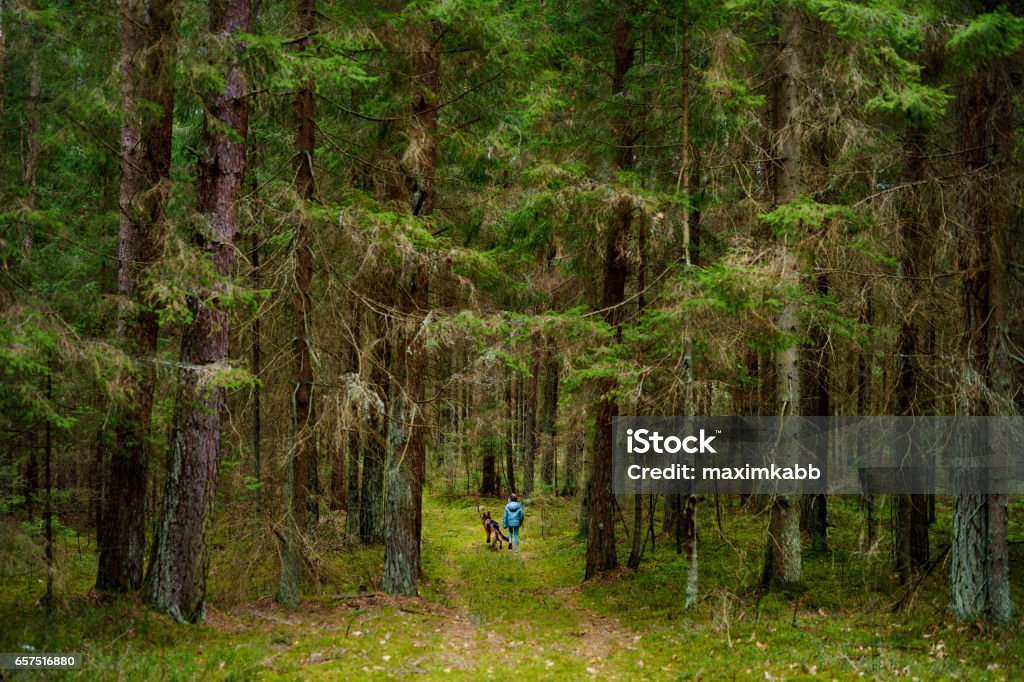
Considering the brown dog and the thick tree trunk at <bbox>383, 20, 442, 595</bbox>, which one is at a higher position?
the thick tree trunk at <bbox>383, 20, 442, 595</bbox>

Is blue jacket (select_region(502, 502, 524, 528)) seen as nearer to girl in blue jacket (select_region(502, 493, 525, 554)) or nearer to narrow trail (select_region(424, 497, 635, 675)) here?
girl in blue jacket (select_region(502, 493, 525, 554))

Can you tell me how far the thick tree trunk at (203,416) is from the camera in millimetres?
9094

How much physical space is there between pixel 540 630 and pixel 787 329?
6584 mm

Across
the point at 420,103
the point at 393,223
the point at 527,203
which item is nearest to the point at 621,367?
the point at 527,203

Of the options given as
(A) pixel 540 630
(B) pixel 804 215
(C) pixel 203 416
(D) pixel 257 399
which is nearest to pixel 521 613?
(A) pixel 540 630

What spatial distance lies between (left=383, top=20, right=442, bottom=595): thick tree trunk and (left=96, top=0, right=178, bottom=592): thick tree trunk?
376 centimetres

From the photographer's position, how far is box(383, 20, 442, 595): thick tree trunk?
37.5ft

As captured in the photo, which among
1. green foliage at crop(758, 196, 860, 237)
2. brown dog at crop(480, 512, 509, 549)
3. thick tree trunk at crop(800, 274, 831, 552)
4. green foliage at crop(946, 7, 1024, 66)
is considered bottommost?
brown dog at crop(480, 512, 509, 549)

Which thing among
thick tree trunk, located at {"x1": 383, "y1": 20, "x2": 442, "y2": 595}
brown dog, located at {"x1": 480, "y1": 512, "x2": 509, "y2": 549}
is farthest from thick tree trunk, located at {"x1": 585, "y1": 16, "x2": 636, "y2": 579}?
brown dog, located at {"x1": 480, "y1": 512, "x2": 509, "y2": 549}

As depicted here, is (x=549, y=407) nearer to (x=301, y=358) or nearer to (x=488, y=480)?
(x=488, y=480)

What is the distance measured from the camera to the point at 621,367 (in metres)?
10.5

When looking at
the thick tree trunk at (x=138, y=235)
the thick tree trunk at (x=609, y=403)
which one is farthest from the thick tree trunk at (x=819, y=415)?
the thick tree trunk at (x=138, y=235)

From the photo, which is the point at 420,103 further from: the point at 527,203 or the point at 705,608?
the point at 705,608

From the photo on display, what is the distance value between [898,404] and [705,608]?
4.97 meters
